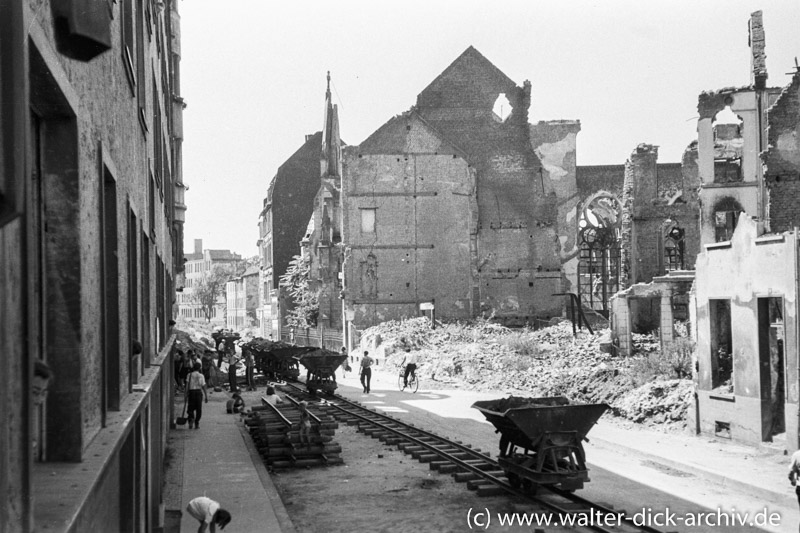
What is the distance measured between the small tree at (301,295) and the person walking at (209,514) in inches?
1696

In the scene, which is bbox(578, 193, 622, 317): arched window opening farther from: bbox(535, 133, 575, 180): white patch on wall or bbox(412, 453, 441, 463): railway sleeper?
bbox(412, 453, 441, 463): railway sleeper

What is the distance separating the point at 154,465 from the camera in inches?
392

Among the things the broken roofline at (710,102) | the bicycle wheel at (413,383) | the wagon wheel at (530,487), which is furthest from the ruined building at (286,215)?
the wagon wheel at (530,487)

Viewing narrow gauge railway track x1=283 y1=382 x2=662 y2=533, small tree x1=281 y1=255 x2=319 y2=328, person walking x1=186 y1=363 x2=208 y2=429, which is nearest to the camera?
narrow gauge railway track x1=283 y1=382 x2=662 y2=533

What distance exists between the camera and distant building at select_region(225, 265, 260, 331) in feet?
284

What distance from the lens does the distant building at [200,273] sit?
119506mm

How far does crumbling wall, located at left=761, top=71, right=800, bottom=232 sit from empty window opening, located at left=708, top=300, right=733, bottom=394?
6.55 metres

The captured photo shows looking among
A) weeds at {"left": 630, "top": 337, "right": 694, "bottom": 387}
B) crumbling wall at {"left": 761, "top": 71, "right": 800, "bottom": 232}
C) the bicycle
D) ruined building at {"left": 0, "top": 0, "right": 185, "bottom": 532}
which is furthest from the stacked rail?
crumbling wall at {"left": 761, "top": 71, "right": 800, "bottom": 232}

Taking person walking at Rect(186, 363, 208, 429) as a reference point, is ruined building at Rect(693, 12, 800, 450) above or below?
above

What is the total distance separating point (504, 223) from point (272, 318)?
2602cm

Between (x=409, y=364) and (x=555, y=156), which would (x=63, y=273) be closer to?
(x=409, y=364)

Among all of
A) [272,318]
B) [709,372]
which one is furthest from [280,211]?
[709,372]

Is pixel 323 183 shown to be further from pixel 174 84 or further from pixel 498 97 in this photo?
pixel 174 84

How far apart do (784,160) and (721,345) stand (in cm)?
799
